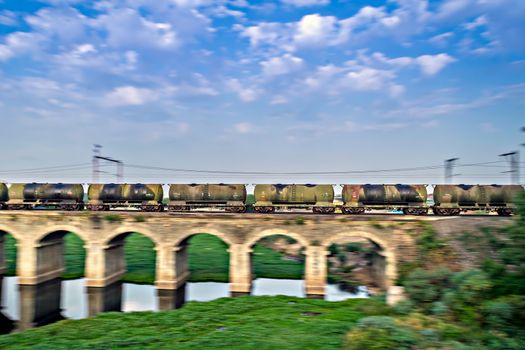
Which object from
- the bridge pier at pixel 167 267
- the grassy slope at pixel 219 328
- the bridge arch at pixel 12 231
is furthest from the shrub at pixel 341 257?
the bridge arch at pixel 12 231

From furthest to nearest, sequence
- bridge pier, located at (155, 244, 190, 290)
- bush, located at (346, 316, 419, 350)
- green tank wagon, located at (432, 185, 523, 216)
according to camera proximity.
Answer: green tank wagon, located at (432, 185, 523, 216) < bridge pier, located at (155, 244, 190, 290) < bush, located at (346, 316, 419, 350)

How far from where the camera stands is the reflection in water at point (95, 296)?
2680 centimetres

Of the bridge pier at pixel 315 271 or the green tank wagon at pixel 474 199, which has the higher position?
the green tank wagon at pixel 474 199

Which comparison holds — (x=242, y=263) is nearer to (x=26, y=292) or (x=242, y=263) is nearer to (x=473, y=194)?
(x=26, y=292)

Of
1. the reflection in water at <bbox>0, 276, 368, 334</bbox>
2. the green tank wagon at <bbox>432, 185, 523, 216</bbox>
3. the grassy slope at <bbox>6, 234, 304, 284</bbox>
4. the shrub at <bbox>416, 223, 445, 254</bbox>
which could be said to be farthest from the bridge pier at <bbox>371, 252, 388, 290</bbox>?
the grassy slope at <bbox>6, 234, 304, 284</bbox>

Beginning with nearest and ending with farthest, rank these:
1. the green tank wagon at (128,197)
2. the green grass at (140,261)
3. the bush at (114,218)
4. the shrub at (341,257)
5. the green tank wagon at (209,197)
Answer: the bush at (114,218) < the green grass at (140,261) < the green tank wagon at (209,197) < the green tank wagon at (128,197) < the shrub at (341,257)

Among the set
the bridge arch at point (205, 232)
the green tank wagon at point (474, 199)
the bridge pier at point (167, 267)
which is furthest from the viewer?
the green tank wagon at point (474, 199)

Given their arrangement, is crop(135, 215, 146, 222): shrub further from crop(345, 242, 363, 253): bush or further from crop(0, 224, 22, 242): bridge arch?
crop(345, 242, 363, 253): bush

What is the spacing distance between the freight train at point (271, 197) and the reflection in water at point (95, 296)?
8.13m

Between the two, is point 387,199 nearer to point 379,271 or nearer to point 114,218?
point 379,271

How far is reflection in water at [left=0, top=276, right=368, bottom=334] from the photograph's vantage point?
26797 millimetres

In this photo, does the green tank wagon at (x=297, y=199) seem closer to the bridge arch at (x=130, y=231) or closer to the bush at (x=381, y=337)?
the bridge arch at (x=130, y=231)

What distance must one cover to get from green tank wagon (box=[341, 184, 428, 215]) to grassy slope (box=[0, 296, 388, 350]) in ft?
37.7

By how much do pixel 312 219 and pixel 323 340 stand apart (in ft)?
44.5
